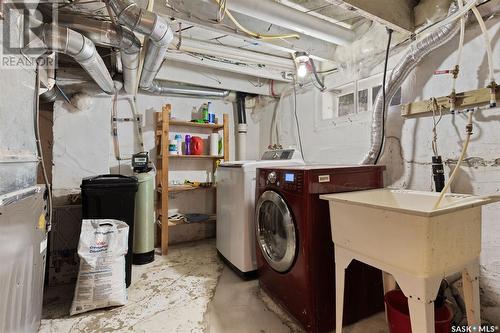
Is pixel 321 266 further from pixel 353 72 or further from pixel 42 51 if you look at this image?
pixel 42 51

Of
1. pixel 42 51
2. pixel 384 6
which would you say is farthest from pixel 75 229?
pixel 384 6

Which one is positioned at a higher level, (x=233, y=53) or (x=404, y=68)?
(x=233, y=53)

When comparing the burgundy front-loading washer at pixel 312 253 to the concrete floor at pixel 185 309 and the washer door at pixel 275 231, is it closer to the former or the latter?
the washer door at pixel 275 231

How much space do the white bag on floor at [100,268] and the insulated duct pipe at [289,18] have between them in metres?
1.76

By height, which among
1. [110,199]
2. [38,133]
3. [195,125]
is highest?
[195,125]

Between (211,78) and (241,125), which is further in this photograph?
(241,125)

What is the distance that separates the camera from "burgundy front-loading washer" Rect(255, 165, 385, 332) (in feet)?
4.91

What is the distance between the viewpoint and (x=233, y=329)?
5.16 ft

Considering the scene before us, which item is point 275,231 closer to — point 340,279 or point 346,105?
point 340,279

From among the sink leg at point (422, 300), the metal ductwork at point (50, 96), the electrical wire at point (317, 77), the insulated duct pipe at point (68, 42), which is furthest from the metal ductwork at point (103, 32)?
the sink leg at point (422, 300)

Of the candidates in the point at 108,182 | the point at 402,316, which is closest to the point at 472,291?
the point at 402,316

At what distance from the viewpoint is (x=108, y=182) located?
2.08 m

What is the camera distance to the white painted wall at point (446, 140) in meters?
1.49

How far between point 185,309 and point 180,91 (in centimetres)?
237
